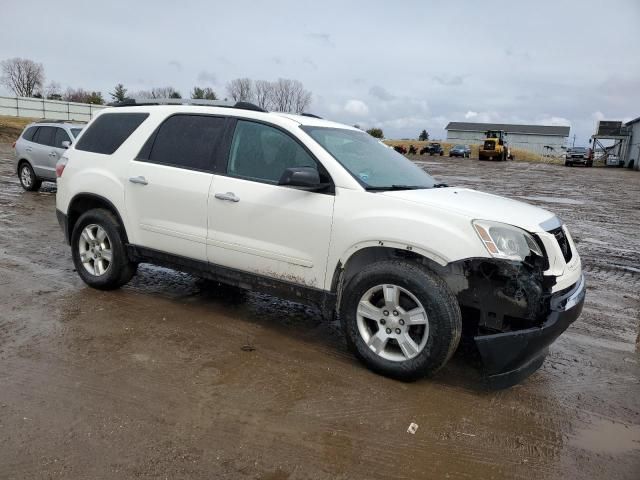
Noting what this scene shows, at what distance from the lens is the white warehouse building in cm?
9581

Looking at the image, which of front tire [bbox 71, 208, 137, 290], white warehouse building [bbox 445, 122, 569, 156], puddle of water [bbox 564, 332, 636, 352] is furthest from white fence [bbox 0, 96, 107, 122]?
white warehouse building [bbox 445, 122, 569, 156]

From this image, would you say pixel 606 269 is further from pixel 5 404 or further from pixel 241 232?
pixel 5 404

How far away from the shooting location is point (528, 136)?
320ft

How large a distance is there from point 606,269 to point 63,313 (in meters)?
7.14

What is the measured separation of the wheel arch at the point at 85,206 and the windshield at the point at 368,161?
2.13m

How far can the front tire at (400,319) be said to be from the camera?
342 cm

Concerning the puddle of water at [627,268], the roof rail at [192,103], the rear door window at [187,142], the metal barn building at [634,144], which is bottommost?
the puddle of water at [627,268]

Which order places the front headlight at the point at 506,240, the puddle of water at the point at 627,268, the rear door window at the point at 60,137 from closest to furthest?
1. the front headlight at the point at 506,240
2. the puddle of water at the point at 627,268
3. the rear door window at the point at 60,137

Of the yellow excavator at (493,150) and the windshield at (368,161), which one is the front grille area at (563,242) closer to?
the windshield at (368,161)

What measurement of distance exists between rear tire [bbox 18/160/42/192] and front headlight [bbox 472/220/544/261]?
12.6m

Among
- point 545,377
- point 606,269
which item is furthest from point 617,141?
point 545,377

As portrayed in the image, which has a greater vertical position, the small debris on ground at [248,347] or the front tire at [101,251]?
the front tire at [101,251]

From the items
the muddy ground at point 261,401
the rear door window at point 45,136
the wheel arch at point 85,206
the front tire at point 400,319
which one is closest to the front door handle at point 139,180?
the wheel arch at point 85,206

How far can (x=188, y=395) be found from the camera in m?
3.37
